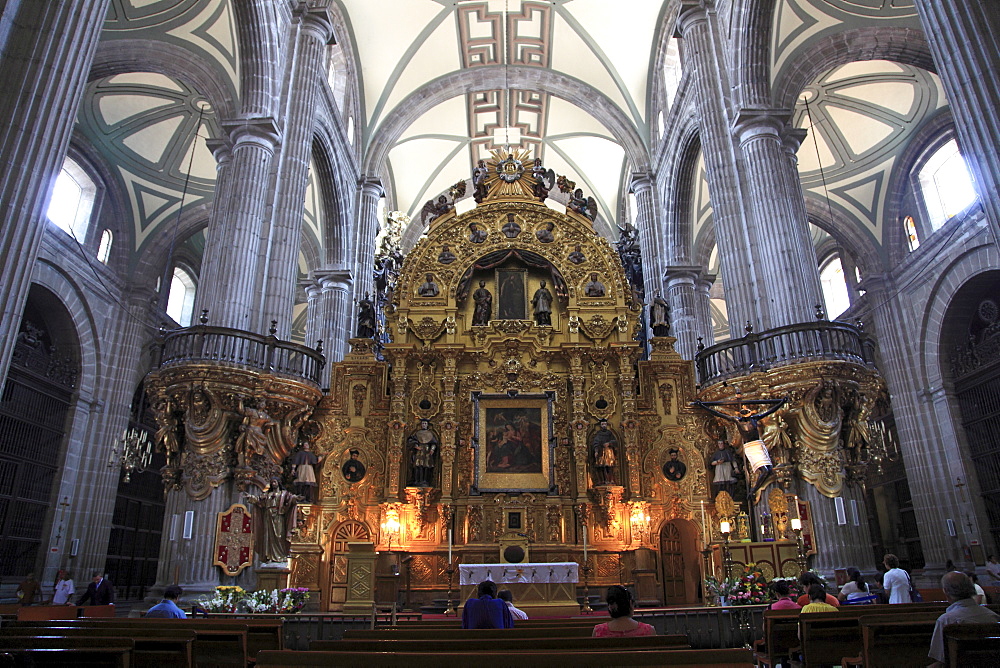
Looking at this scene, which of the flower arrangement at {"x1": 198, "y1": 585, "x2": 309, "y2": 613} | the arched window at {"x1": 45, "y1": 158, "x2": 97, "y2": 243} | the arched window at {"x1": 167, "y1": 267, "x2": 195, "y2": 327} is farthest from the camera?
the arched window at {"x1": 167, "y1": 267, "x2": 195, "y2": 327}

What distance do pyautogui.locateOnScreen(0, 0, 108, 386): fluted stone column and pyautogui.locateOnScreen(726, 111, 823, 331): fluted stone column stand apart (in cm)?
1188

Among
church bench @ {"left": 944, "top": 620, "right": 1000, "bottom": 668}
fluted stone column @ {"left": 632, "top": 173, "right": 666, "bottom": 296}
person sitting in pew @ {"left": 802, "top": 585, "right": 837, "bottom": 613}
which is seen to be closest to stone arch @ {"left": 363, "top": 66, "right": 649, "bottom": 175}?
fluted stone column @ {"left": 632, "top": 173, "right": 666, "bottom": 296}

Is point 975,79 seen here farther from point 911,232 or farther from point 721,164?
point 911,232

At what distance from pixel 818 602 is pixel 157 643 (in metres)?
5.45

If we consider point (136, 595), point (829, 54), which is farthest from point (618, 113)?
point (136, 595)

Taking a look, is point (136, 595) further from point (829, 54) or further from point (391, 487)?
point (829, 54)

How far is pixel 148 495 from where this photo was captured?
74.2 feet

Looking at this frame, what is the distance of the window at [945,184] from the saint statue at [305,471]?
58.9 ft

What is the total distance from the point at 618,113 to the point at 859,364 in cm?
1629

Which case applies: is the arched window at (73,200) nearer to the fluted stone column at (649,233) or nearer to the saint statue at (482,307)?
the saint statue at (482,307)

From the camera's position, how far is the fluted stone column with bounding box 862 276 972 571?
17.7 m

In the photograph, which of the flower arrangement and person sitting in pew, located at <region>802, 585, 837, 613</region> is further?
the flower arrangement

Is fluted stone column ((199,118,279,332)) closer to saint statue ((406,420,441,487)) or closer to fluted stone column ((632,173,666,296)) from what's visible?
saint statue ((406,420,441,487))

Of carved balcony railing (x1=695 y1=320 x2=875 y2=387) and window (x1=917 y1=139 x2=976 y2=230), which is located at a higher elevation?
window (x1=917 y1=139 x2=976 y2=230)
